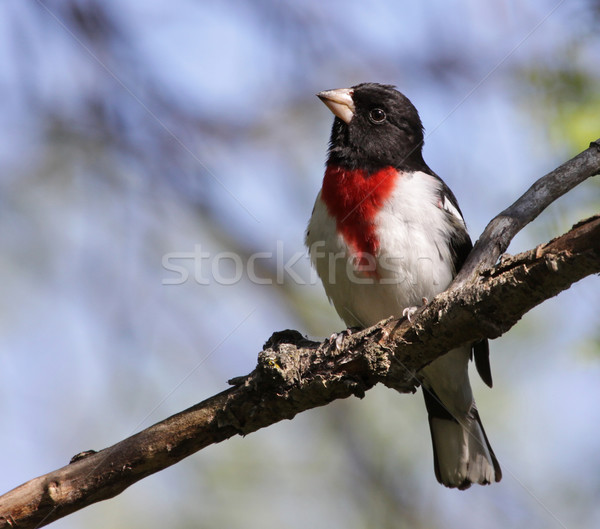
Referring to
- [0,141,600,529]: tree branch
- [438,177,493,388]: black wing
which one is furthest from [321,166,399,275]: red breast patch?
[0,141,600,529]: tree branch

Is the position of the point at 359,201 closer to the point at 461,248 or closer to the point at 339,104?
the point at 461,248

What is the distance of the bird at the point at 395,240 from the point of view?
14.4 feet

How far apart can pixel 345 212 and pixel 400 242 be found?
1.40 ft

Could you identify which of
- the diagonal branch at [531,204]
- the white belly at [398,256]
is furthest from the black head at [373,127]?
the diagonal branch at [531,204]

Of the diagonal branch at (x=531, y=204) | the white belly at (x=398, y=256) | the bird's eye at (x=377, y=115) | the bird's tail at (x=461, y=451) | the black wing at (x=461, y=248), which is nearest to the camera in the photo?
the diagonal branch at (x=531, y=204)

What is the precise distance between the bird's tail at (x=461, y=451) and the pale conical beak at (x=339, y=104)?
6.68ft

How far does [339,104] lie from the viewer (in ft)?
17.0

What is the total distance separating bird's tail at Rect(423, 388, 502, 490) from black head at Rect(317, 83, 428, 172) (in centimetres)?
167

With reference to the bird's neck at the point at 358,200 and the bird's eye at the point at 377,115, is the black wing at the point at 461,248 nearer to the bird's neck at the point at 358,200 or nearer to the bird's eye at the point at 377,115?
the bird's neck at the point at 358,200

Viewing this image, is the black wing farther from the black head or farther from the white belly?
the black head

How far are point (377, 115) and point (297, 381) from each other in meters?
2.48

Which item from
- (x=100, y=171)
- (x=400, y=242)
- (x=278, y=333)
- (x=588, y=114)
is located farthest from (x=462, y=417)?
(x=100, y=171)

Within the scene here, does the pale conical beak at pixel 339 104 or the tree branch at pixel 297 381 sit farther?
the pale conical beak at pixel 339 104

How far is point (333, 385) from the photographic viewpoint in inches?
131
